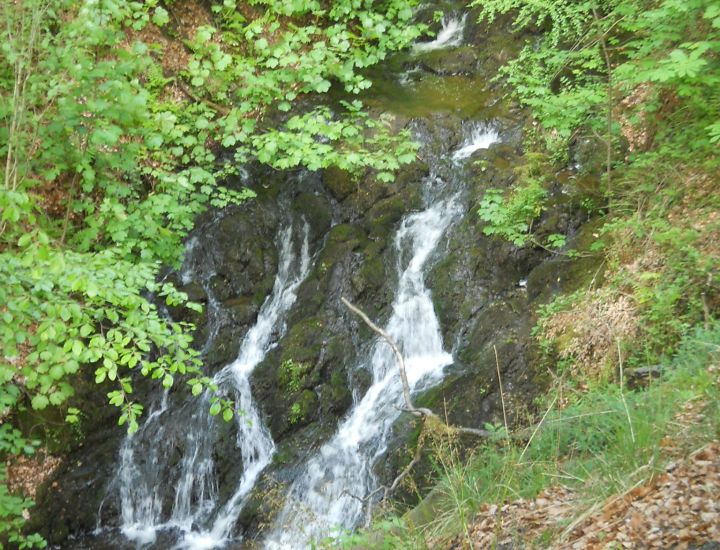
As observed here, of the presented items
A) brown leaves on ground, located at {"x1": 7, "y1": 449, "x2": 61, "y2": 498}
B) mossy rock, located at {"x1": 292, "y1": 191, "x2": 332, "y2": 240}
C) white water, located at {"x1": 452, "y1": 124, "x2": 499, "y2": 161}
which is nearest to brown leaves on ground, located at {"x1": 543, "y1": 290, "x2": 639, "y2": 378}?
white water, located at {"x1": 452, "y1": 124, "x2": 499, "y2": 161}

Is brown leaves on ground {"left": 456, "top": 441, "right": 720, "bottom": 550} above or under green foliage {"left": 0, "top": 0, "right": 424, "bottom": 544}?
under

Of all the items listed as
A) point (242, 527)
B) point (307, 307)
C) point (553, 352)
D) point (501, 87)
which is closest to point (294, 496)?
point (242, 527)

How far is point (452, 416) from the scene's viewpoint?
21.1 feet

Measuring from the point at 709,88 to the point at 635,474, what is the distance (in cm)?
409

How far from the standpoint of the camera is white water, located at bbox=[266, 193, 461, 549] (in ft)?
21.5

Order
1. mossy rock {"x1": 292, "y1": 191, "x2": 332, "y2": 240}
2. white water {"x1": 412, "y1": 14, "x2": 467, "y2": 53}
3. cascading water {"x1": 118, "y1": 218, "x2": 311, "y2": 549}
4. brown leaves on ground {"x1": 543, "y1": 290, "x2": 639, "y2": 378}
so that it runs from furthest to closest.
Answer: white water {"x1": 412, "y1": 14, "x2": 467, "y2": 53}, mossy rock {"x1": 292, "y1": 191, "x2": 332, "y2": 240}, cascading water {"x1": 118, "y1": 218, "x2": 311, "y2": 549}, brown leaves on ground {"x1": 543, "y1": 290, "x2": 639, "y2": 378}

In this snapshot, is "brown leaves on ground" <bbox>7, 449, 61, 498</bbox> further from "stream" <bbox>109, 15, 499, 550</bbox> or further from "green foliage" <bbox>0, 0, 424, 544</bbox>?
"stream" <bbox>109, 15, 499, 550</bbox>

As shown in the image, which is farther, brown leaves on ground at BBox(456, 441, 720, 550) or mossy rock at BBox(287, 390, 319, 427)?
mossy rock at BBox(287, 390, 319, 427)

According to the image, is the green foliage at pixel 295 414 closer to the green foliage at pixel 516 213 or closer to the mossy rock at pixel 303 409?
the mossy rock at pixel 303 409

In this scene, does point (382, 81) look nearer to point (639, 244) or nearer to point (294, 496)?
point (639, 244)

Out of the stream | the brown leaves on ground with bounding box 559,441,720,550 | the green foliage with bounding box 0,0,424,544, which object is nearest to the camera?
the brown leaves on ground with bounding box 559,441,720,550

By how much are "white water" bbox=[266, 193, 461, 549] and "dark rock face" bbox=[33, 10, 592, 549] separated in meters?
0.15

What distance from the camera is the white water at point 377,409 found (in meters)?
6.56

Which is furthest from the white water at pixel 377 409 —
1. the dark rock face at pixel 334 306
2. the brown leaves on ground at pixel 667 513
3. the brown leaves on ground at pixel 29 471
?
the brown leaves on ground at pixel 29 471
